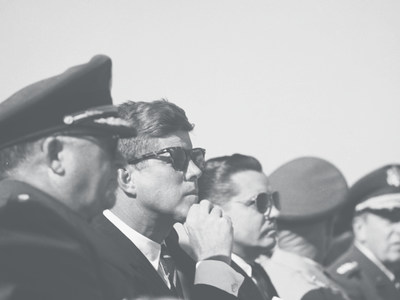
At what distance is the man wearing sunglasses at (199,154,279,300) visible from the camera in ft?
18.4

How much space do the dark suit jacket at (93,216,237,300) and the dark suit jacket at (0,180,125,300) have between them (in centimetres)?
28

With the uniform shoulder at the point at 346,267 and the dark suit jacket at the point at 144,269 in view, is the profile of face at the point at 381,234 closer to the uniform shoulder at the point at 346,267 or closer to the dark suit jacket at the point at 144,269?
the uniform shoulder at the point at 346,267

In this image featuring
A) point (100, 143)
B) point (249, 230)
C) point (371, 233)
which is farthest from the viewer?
point (371, 233)

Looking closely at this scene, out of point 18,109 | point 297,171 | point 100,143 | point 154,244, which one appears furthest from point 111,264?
point 297,171

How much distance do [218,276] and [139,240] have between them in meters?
0.70

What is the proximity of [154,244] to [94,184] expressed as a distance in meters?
1.46

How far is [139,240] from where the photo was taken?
448 centimetres

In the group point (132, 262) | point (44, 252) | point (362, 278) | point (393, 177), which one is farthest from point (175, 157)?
point (393, 177)

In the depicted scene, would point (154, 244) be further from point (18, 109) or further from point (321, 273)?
point (321, 273)

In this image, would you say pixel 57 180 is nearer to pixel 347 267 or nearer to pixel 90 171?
pixel 90 171

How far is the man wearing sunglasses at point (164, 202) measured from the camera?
14.2ft

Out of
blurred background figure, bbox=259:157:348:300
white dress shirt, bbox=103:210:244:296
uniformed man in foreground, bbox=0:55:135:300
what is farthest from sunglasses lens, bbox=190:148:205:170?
blurred background figure, bbox=259:157:348:300

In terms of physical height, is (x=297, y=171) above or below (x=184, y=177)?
below

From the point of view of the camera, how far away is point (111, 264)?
120 inches
